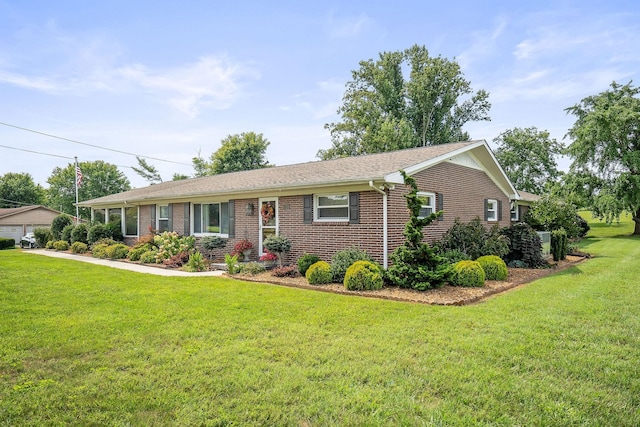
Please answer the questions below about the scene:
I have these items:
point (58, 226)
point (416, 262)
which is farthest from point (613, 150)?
point (58, 226)

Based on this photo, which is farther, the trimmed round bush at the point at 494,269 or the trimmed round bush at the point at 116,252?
the trimmed round bush at the point at 116,252

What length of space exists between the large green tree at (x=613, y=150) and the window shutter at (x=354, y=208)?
76.7 ft

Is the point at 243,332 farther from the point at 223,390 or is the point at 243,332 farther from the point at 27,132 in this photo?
the point at 27,132

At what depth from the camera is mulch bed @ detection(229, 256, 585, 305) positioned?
24.1 ft

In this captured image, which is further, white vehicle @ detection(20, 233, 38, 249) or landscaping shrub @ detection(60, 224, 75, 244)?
white vehicle @ detection(20, 233, 38, 249)

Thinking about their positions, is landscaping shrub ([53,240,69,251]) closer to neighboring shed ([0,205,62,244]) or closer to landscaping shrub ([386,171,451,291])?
landscaping shrub ([386,171,451,291])

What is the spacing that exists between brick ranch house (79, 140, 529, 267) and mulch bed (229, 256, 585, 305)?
1.51 meters

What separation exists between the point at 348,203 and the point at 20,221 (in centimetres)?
3806

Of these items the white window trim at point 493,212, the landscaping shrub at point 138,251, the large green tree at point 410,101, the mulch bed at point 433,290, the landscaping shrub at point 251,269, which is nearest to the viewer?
the mulch bed at point 433,290

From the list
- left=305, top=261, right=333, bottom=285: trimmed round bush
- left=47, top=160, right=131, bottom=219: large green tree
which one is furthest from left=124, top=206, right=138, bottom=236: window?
left=47, top=160, right=131, bottom=219: large green tree

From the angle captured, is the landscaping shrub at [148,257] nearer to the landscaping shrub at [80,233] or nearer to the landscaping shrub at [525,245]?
the landscaping shrub at [80,233]

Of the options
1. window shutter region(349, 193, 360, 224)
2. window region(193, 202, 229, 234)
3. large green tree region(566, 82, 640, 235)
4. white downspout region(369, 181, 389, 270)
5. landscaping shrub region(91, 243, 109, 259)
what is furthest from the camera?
large green tree region(566, 82, 640, 235)

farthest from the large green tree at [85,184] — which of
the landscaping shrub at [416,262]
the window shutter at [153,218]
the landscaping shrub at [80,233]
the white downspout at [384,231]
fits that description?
the landscaping shrub at [416,262]

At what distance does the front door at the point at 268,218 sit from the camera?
40.0ft
